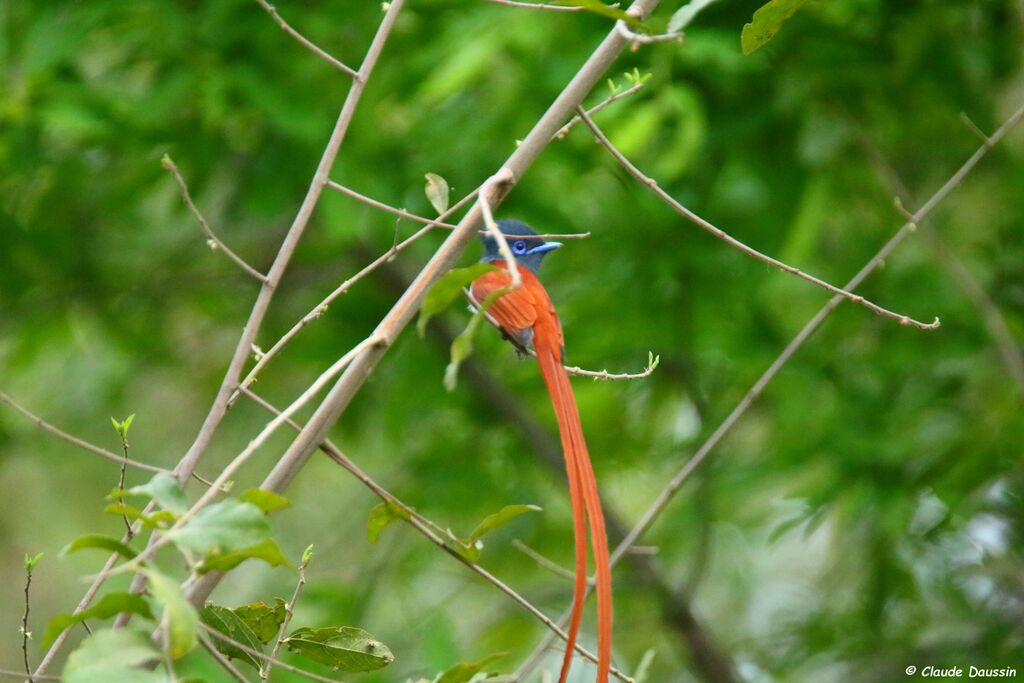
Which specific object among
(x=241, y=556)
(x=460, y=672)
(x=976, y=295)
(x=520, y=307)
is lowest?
(x=976, y=295)

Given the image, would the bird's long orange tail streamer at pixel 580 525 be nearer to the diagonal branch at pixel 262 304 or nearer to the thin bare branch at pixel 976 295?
the diagonal branch at pixel 262 304

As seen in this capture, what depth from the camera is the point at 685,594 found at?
451cm

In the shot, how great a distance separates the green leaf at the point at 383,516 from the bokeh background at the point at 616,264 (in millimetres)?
1900

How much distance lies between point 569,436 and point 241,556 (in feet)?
2.11

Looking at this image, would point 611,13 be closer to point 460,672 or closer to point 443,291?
point 443,291

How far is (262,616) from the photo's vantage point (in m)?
1.89

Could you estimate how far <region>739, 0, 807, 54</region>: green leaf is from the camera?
179 cm

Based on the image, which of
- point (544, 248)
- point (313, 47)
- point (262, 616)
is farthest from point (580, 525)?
point (544, 248)

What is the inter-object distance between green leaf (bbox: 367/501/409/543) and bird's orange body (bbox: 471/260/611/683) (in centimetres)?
27

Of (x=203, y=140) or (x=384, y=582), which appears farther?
(x=384, y=582)

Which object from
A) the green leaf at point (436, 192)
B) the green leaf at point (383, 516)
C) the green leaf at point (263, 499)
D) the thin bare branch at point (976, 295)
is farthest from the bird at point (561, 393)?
the thin bare branch at point (976, 295)

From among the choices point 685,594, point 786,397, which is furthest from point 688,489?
point 786,397

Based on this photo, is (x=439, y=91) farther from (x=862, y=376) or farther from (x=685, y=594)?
(x=685, y=594)

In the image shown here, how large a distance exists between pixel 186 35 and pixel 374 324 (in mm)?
1416
